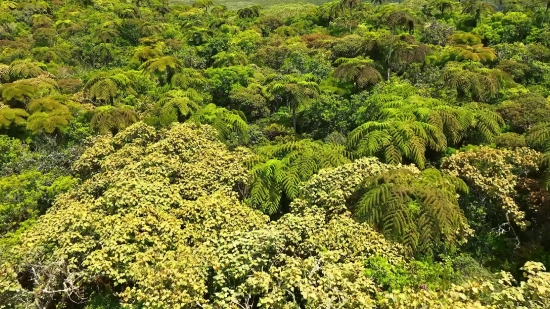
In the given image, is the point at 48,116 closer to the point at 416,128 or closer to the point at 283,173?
the point at 283,173

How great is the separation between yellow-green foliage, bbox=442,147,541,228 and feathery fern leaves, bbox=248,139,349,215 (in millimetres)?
2724

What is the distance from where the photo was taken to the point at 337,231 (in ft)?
22.6

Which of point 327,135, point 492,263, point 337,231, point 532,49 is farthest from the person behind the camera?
point 532,49

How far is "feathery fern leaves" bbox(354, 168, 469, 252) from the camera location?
6.74 metres

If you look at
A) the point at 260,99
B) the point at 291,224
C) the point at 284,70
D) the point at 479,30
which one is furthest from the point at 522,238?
the point at 479,30

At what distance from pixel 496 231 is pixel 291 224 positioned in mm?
4890

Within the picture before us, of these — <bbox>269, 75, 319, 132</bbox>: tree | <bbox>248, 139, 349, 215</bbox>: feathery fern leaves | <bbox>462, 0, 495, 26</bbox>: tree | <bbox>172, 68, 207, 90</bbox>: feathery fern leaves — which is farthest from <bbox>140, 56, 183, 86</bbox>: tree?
<bbox>462, 0, 495, 26</bbox>: tree

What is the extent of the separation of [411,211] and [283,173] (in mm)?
3277

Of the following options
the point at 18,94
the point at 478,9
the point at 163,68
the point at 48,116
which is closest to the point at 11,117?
the point at 48,116

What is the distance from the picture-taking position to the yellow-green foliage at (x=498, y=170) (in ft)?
27.8

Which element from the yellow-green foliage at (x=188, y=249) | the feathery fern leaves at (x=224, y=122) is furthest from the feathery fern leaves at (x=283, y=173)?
the feathery fern leaves at (x=224, y=122)

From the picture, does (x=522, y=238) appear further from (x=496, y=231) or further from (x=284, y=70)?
(x=284, y=70)

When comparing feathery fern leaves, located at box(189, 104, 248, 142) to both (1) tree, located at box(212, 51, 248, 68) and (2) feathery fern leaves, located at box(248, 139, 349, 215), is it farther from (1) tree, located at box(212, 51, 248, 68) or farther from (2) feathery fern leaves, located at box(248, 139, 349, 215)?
(1) tree, located at box(212, 51, 248, 68)

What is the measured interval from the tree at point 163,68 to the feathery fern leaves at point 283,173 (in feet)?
29.5
